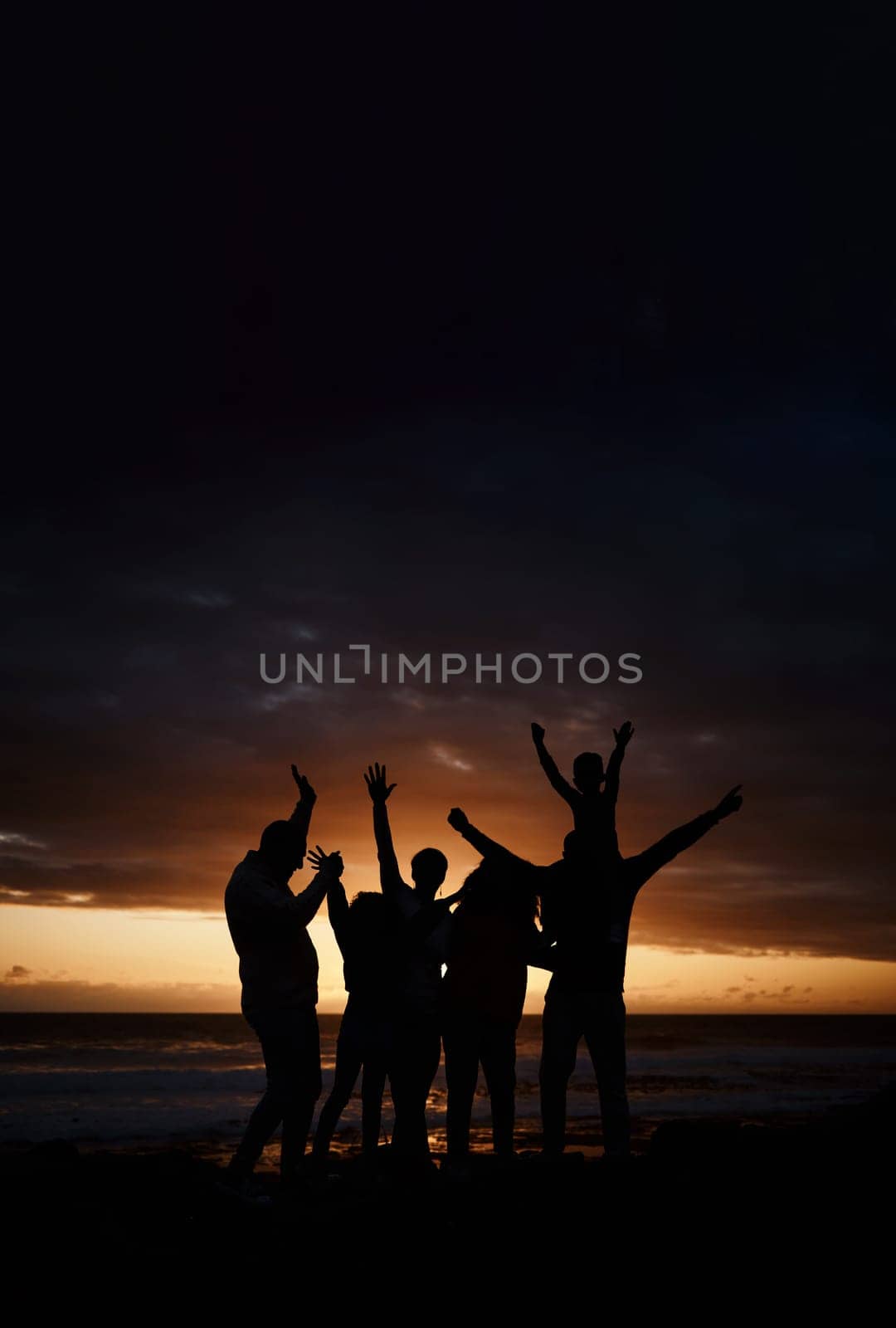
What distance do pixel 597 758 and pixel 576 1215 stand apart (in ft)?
8.66

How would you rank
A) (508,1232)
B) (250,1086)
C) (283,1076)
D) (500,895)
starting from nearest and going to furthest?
(508,1232)
(283,1076)
(500,895)
(250,1086)

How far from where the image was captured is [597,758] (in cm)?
663

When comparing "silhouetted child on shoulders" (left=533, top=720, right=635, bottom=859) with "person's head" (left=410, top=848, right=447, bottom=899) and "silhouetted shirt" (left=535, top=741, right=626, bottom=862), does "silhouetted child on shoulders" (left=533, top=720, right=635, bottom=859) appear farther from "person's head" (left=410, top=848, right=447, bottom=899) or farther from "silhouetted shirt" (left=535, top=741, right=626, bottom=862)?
"person's head" (left=410, top=848, right=447, bottom=899)

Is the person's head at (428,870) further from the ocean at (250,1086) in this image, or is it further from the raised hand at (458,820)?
the ocean at (250,1086)

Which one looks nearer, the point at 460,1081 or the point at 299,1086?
the point at 299,1086

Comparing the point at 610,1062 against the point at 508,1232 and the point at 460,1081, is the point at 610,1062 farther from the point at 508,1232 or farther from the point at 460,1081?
the point at 508,1232

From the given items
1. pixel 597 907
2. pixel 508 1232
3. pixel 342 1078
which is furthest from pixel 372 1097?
pixel 508 1232

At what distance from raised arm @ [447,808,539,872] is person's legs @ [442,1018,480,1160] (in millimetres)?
1071

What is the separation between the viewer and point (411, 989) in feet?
23.2

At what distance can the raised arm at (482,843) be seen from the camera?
6.58 m

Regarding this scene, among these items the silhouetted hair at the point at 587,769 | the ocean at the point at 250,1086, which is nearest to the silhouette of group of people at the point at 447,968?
the silhouetted hair at the point at 587,769

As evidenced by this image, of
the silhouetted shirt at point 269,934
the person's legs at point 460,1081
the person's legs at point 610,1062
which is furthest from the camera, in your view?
the person's legs at point 460,1081

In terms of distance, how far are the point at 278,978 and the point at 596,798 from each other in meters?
2.30

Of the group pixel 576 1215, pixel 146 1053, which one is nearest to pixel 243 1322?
pixel 576 1215
